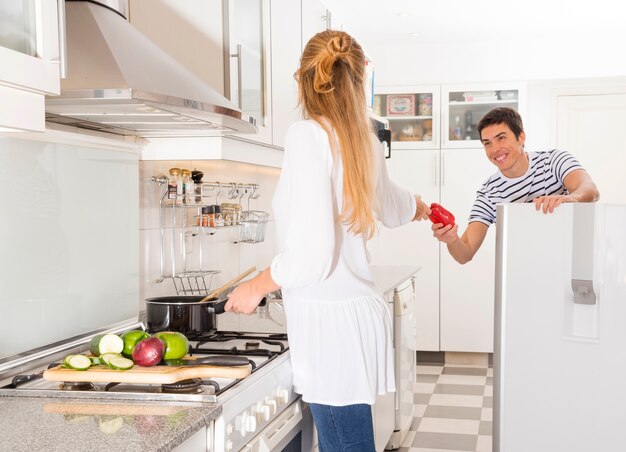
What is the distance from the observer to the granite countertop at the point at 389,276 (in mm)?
3277

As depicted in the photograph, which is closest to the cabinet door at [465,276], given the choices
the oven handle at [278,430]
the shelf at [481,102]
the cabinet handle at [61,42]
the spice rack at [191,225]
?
the shelf at [481,102]

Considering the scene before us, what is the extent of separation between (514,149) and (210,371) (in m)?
1.71

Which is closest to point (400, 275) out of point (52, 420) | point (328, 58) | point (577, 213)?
point (577, 213)

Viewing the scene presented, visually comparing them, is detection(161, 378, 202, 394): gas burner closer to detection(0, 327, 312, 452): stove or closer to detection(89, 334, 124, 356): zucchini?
detection(0, 327, 312, 452): stove

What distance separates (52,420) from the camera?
4.37ft

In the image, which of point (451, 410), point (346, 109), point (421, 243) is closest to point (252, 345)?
point (346, 109)

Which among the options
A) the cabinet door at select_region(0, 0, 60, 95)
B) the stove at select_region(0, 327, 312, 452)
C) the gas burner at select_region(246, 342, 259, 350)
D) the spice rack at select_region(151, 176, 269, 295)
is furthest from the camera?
the spice rack at select_region(151, 176, 269, 295)

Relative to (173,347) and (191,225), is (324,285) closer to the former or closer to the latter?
(173,347)

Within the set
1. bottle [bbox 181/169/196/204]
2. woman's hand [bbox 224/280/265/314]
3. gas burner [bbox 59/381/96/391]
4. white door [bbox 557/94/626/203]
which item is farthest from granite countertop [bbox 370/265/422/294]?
white door [bbox 557/94/626/203]

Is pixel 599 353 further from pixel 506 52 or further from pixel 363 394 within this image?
pixel 506 52

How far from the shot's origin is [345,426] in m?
1.79

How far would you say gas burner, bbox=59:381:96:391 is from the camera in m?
1.55

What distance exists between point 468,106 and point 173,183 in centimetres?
361

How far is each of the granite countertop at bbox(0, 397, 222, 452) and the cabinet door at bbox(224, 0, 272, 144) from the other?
3.90 feet
